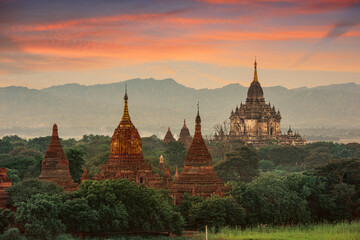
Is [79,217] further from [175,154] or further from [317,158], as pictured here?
[317,158]

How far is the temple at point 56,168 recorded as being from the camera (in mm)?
59050

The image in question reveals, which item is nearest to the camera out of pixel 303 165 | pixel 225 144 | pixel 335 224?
pixel 335 224

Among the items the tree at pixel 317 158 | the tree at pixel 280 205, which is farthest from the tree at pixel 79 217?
the tree at pixel 317 158

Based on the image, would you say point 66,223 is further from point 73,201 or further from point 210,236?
point 210,236

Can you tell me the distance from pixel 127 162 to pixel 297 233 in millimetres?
14212

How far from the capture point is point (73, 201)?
4978cm

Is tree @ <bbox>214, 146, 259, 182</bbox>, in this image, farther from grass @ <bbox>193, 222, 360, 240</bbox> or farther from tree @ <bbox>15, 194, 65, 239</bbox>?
tree @ <bbox>15, 194, 65, 239</bbox>

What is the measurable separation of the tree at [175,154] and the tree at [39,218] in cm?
6683

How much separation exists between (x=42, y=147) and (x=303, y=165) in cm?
4489

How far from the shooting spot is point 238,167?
96250 mm

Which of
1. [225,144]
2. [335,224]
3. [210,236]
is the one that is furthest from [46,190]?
[225,144]

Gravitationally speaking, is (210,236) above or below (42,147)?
below

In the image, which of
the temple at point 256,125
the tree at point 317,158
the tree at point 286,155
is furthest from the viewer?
the temple at point 256,125

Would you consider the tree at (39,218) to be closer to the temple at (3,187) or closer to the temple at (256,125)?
the temple at (3,187)
